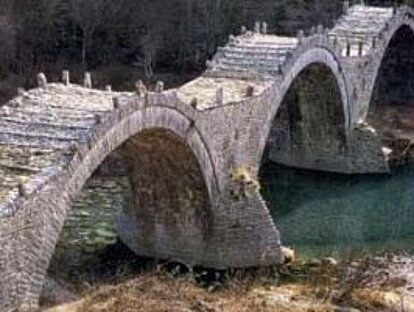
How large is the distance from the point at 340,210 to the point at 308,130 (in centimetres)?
673

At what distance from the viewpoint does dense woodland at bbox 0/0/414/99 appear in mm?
55906

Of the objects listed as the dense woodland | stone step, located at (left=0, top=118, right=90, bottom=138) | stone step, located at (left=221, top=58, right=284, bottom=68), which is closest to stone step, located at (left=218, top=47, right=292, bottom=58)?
stone step, located at (left=221, top=58, right=284, bottom=68)

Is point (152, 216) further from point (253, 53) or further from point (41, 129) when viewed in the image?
point (41, 129)

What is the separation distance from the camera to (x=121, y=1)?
5731cm

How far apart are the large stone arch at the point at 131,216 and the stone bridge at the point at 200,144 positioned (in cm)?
4

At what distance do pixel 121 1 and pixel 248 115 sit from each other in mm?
28002

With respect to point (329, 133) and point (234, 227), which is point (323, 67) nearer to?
point (329, 133)

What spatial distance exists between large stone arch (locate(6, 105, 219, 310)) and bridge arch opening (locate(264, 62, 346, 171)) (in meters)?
13.6

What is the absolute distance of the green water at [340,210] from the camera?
3219 cm

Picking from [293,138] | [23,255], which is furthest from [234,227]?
[293,138]

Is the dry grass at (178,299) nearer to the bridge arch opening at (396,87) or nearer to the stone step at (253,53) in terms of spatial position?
the stone step at (253,53)

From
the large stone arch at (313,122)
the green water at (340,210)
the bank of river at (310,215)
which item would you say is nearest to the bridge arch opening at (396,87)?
the large stone arch at (313,122)

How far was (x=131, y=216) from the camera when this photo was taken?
30250mm

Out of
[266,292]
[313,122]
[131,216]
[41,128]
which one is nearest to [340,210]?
[313,122]
